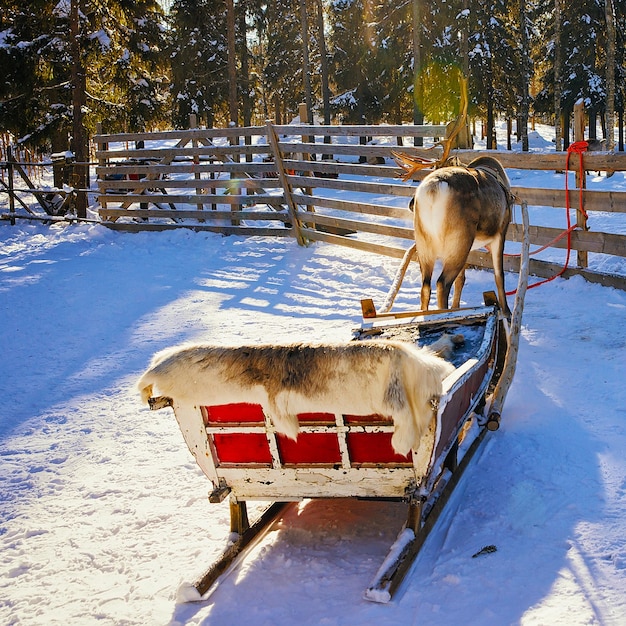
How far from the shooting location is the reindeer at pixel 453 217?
5.10m

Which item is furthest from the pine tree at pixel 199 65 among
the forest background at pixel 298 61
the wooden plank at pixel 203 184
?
the wooden plank at pixel 203 184

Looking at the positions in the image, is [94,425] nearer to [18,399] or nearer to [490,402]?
[18,399]

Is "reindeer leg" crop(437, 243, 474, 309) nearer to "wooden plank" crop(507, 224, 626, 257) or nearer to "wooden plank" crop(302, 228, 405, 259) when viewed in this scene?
"wooden plank" crop(507, 224, 626, 257)

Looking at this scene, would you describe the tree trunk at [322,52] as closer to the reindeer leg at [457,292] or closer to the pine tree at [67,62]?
the pine tree at [67,62]

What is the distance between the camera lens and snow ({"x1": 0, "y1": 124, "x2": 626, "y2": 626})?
2.82 metres

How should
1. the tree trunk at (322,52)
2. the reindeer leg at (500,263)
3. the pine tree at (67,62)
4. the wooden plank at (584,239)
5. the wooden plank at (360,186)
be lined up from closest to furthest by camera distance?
the reindeer leg at (500,263) < the wooden plank at (584,239) < the wooden plank at (360,186) < the pine tree at (67,62) < the tree trunk at (322,52)

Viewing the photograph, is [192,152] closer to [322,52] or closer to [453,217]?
[453,217]

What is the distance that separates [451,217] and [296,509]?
2564mm

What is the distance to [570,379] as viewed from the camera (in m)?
5.00

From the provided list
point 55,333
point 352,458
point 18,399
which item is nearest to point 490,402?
point 352,458

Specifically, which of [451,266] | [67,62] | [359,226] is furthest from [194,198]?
[451,266]

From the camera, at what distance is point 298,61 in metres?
36.4

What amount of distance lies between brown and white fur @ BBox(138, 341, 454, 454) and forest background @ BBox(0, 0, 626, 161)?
47.5 feet

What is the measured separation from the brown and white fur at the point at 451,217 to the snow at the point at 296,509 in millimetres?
969
